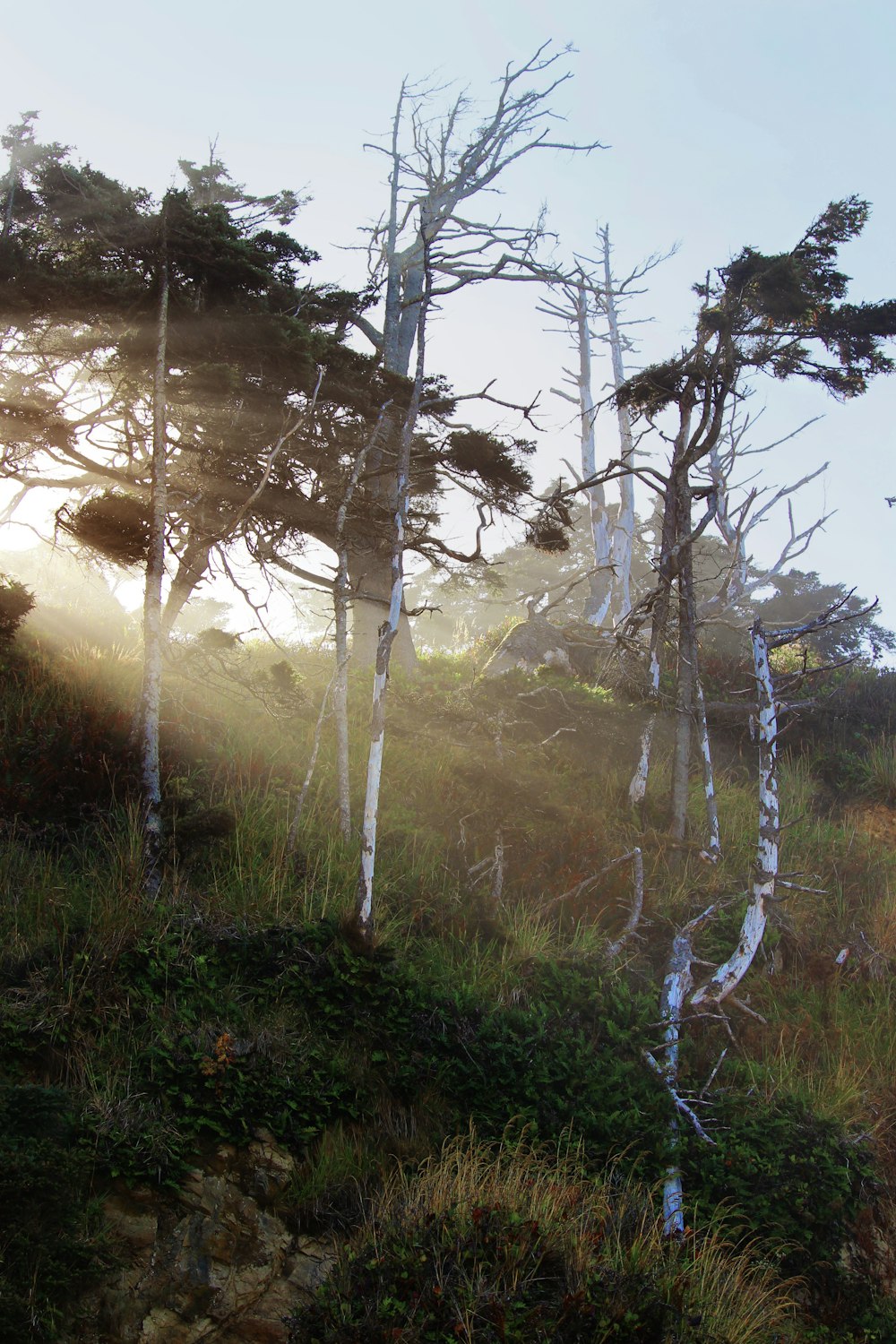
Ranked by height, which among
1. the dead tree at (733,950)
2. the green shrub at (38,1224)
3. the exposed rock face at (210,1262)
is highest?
the dead tree at (733,950)

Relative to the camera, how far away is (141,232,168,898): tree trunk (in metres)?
7.74

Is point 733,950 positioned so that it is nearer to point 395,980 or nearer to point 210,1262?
point 395,980

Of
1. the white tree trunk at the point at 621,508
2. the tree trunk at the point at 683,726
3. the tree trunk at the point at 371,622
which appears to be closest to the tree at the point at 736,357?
the tree trunk at the point at 683,726

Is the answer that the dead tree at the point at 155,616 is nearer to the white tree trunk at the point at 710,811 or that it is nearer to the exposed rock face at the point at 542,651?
the white tree trunk at the point at 710,811

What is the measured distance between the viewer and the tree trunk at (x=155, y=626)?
7739 millimetres

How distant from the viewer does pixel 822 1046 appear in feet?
26.6

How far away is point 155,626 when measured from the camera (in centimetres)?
814

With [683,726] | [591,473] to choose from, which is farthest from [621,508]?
[683,726]

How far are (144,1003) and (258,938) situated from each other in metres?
1.06

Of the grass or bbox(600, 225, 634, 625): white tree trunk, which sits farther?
bbox(600, 225, 634, 625): white tree trunk

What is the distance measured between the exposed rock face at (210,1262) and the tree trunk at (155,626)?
273 centimetres

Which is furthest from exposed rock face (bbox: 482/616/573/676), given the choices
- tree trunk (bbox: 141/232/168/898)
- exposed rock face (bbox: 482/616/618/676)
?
tree trunk (bbox: 141/232/168/898)

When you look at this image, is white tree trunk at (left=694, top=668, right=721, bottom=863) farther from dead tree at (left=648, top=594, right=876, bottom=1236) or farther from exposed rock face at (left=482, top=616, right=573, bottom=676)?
exposed rock face at (left=482, top=616, right=573, bottom=676)

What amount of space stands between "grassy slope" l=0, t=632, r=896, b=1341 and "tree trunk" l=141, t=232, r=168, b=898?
193 millimetres
